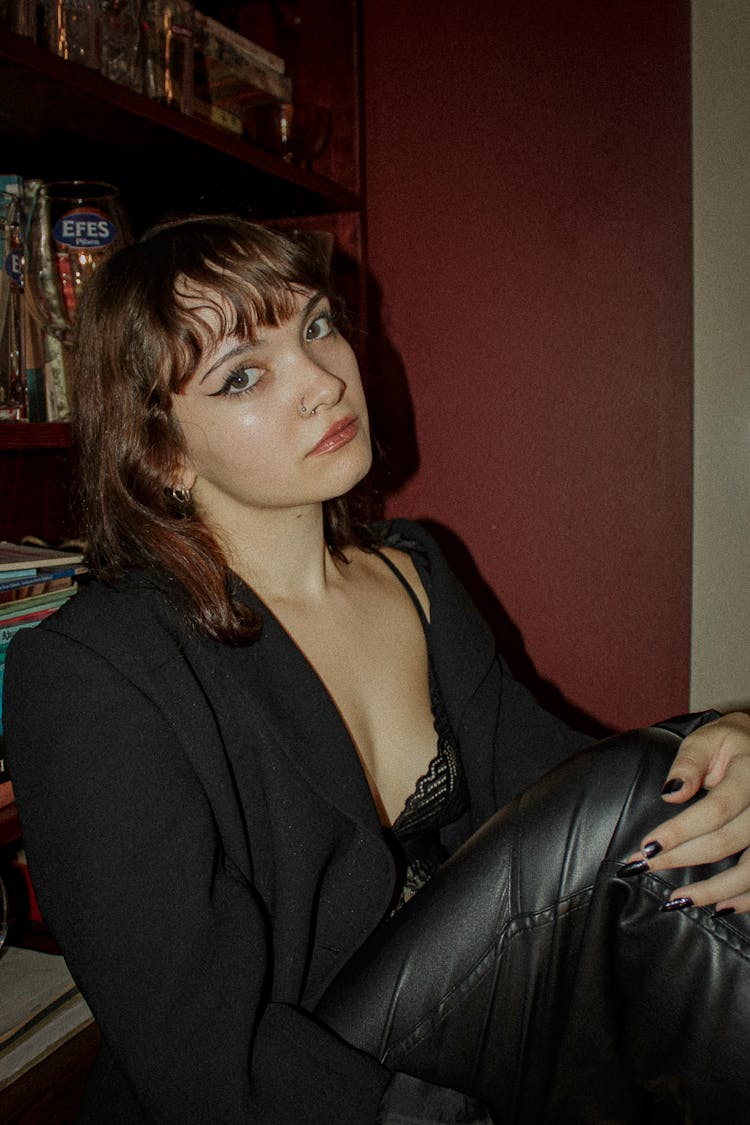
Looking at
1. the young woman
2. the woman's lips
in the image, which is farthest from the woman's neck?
the woman's lips

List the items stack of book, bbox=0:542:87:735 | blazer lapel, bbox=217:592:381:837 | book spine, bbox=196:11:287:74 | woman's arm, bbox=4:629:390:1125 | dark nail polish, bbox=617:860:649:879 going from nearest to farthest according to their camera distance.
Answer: woman's arm, bbox=4:629:390:1125 → dark nail polish, bbox=617:860:649:879 → blazer lapel, bbox=217:592:381:837 → stack of book, bbox=0:542:87:735 → book spine, bbox=196:11:287:74

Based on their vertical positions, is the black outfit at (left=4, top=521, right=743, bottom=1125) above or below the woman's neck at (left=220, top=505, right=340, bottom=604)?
below

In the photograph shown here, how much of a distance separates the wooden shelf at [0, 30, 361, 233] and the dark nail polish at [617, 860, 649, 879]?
1.04 meters

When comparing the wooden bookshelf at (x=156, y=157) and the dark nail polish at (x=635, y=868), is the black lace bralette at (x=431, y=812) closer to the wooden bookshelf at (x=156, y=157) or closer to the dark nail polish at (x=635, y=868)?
the dark nail polish at (x=635, y=868)

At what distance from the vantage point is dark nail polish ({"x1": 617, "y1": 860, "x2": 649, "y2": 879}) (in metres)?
0.88

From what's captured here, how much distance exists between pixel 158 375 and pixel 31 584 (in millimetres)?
324

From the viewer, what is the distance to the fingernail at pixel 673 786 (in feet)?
3.04

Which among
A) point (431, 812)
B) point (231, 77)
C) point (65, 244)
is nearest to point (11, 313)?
point (65, 244)

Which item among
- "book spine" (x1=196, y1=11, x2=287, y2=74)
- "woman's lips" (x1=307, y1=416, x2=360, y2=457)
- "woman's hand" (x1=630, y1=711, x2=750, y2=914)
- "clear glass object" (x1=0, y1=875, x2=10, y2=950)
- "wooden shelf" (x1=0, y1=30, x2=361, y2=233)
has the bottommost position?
"clear glass object" (x1=0, y1=875, x2=10, y2=950)

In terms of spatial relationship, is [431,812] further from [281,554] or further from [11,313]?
[11,313]

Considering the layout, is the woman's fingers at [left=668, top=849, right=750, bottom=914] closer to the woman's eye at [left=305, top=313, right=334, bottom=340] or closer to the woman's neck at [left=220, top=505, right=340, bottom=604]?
the woman's neck at [left=220, top=505, right=340, bottom=604]

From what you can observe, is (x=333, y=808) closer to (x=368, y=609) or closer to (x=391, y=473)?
(x=368, y=609)

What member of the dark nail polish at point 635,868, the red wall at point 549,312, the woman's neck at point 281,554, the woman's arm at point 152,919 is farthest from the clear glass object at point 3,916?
the red wall at point 549,312

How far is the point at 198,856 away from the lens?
832 millimetres
